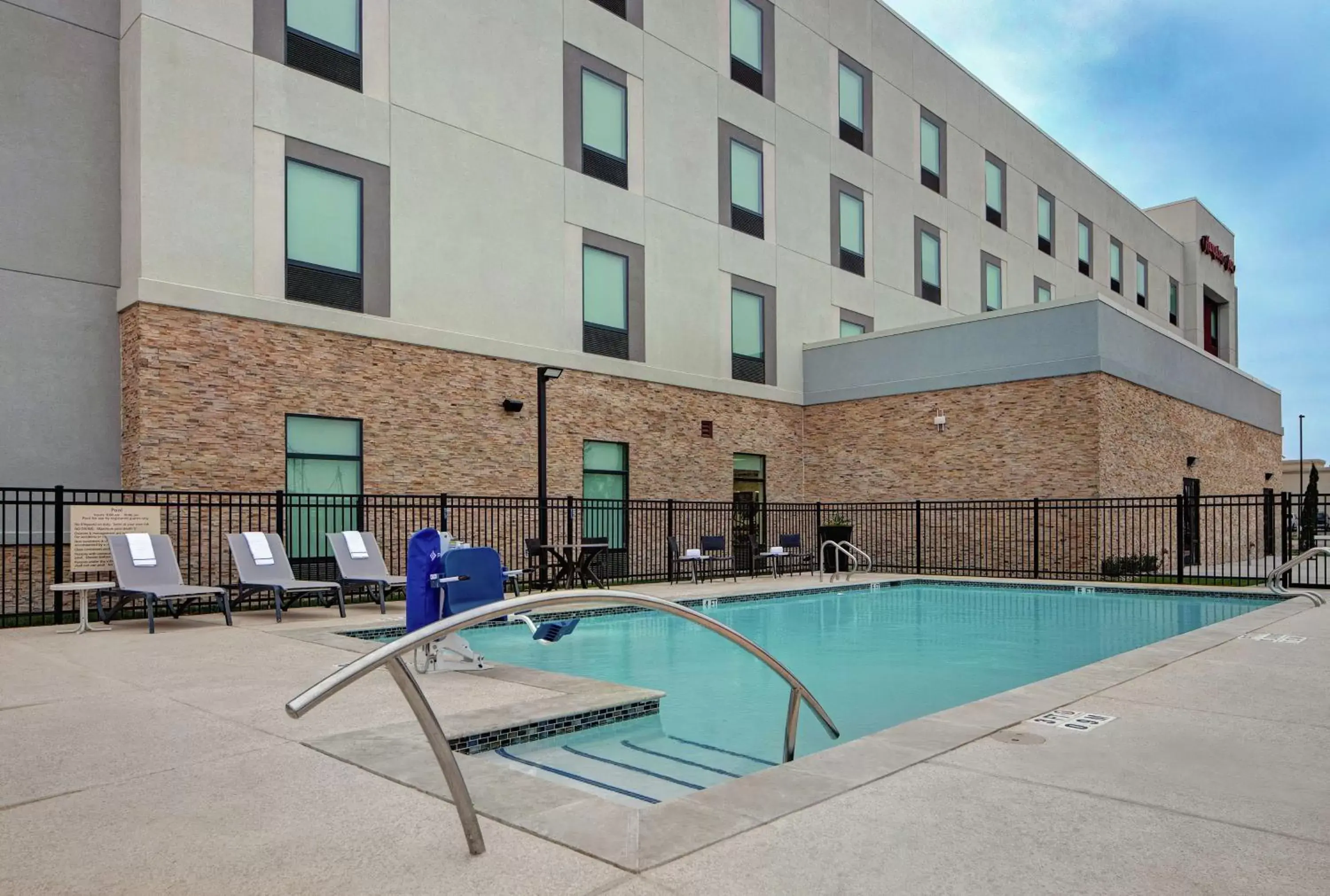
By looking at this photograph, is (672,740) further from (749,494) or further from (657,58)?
(657,58)

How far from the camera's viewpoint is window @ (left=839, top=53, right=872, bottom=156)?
25859 mm

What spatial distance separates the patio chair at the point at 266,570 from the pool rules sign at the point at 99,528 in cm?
98

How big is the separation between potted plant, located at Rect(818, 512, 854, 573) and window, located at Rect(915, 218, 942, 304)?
10095 millimetres

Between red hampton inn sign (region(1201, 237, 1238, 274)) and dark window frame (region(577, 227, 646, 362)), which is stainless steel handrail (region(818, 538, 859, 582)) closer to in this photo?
dark window frame (region(577, 227, 646, 362))

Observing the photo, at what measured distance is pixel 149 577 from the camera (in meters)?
10.6

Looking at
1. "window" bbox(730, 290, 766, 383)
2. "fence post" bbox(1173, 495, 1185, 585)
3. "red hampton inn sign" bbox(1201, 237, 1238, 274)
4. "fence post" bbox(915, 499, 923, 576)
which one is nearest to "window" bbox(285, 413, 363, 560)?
"window" bbox(730, 290, 766, 383)

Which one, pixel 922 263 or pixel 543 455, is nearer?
pixel 543 455

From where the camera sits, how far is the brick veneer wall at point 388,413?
43.5 feet

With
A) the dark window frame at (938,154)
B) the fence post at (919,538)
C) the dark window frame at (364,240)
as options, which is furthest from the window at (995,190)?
the dark window frame at (364,240)

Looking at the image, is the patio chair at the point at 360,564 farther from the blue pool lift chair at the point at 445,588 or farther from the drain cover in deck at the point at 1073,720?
the drain cover in deck at the point at 1073,720

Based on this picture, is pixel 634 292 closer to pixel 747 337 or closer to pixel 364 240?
pixel 747 337

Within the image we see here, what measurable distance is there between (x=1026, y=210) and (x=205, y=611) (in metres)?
29.4

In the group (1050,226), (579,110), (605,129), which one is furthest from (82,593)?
(1050,226)

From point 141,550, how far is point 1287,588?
55.3 ft
